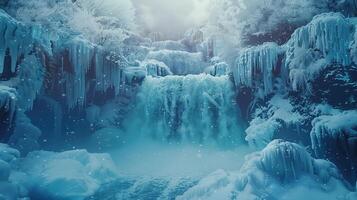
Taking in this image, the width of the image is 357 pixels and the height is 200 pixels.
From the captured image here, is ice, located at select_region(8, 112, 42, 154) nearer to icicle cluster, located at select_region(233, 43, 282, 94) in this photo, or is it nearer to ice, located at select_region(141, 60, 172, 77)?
ice, located at select_region(141, 60, 172, 77)

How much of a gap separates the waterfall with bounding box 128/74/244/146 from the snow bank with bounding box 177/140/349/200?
3.46m

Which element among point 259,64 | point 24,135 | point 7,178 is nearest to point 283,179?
point 259,64

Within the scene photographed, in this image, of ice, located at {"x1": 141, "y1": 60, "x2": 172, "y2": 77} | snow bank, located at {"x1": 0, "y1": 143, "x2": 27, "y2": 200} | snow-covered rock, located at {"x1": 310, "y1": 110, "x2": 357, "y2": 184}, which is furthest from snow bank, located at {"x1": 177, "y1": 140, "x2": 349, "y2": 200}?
ice, located at {"x1": 141, "y1": 60, "x2": 172, "y2": 77}

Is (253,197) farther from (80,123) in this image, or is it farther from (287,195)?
(80,123)

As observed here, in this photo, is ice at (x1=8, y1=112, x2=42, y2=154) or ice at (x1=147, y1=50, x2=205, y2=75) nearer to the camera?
ice at (x1=8, y1=112, x2=42, y2=154)

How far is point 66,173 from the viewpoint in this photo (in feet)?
24.9

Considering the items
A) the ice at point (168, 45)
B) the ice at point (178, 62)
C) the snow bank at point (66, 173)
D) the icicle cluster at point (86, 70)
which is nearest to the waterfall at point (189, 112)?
the icicle cluster at point (86, 70)

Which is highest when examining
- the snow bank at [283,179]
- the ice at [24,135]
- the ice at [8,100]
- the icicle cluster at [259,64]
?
the icicle cluster at [259,64]

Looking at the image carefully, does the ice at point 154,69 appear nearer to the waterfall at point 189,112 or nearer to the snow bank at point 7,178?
the waterfall at point 189,112

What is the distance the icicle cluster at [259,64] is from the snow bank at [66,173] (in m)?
3.93

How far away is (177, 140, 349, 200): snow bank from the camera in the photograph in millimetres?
6512

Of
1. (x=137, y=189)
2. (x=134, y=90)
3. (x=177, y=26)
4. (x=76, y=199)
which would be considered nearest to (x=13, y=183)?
(x=76, y=199)

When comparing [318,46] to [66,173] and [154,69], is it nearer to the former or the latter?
[154,69]

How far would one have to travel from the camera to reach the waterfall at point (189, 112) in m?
10.2
